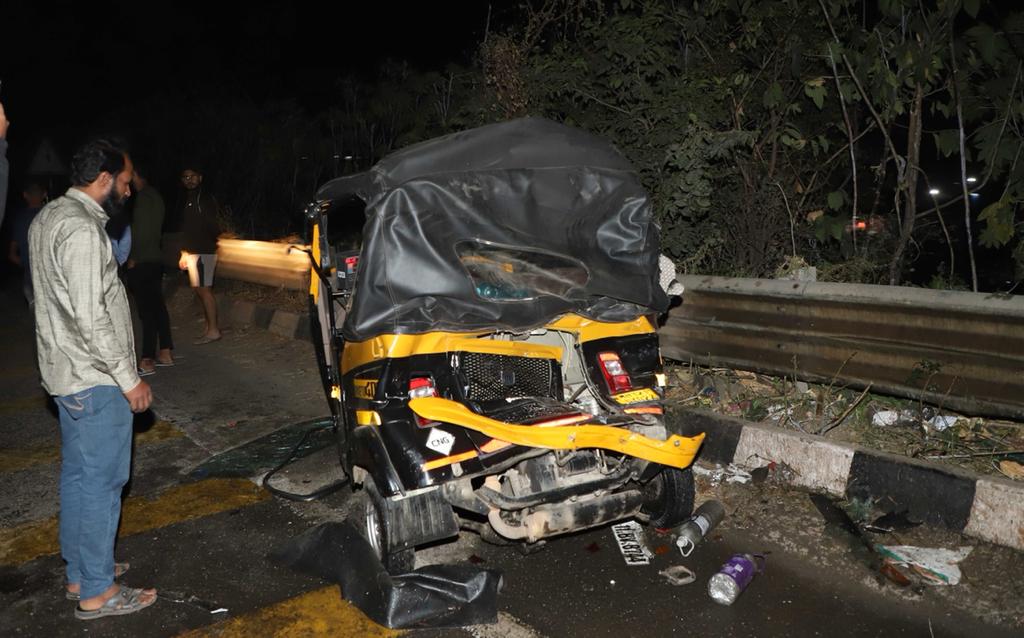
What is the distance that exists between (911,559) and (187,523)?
4.06 meters

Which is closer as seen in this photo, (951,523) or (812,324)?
(951,523)

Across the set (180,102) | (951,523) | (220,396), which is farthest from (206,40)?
(951,523)

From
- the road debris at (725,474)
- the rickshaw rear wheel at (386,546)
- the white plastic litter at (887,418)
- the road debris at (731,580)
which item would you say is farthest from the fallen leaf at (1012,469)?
the rickshaw rear wheel at (386,546)

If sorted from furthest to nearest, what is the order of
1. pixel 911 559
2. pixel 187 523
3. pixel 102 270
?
pixel 187 523 < pixel 911 559 < pixel 102 270

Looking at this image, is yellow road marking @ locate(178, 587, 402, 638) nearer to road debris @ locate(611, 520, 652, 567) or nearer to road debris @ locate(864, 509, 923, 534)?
road debris @ locate(611, 520, 652, 567)

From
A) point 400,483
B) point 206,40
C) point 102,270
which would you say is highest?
point 206,40

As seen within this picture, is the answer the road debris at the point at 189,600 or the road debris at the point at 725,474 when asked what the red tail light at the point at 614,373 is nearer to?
the road debris at the point at 725,474

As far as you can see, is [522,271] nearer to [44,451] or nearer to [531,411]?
[531,411]

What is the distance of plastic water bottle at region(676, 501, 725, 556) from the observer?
170 inches

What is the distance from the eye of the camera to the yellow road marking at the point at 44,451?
19.4 feet

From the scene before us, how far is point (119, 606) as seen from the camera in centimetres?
381

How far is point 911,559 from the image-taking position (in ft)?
13.5

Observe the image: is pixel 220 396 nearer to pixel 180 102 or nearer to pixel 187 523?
pixel 187 523

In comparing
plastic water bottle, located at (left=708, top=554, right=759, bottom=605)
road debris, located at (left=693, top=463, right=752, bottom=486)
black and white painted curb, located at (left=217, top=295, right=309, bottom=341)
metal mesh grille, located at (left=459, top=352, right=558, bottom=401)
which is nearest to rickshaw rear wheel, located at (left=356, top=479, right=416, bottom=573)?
metal mesh grille, located at (left=459, top=352, right=558, bottom=401)
